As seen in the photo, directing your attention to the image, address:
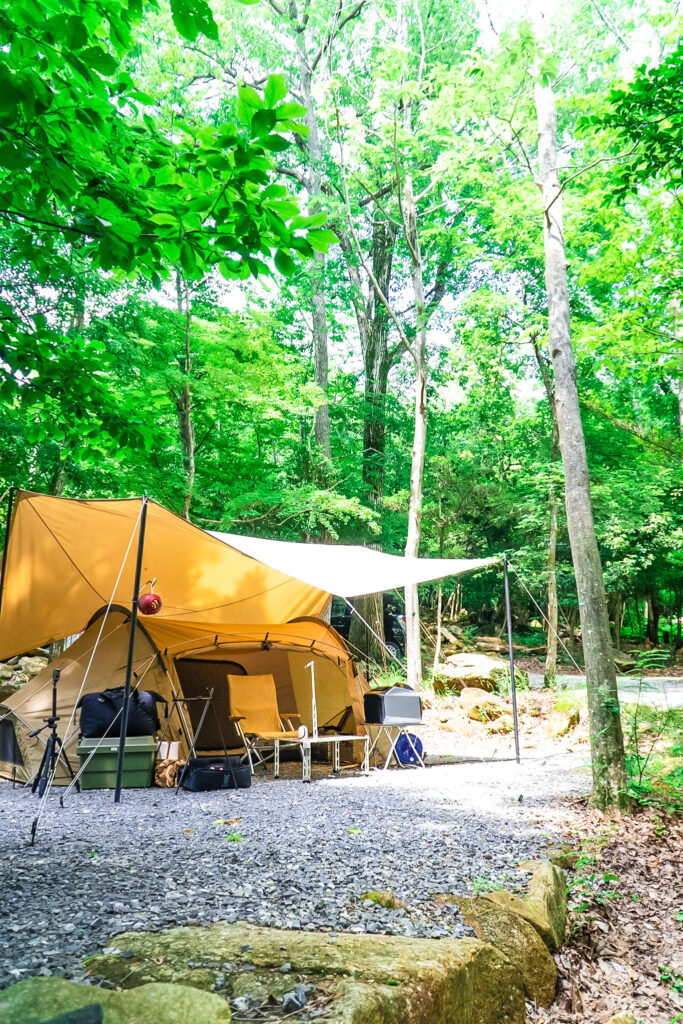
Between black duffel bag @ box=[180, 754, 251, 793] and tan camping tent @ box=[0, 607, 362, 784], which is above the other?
tan camping tent @ box=[0, 607, 362, 784]

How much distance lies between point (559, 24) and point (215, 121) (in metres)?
6.76

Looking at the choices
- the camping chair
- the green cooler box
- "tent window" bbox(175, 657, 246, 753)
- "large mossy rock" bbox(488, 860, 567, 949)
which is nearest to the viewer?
"large mossy rock" bbox(488, 860, 567, 949)

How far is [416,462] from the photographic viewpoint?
31.0ft

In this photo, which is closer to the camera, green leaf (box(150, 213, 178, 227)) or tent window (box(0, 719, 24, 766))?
green leaf (box(150, 213, 178, 227))

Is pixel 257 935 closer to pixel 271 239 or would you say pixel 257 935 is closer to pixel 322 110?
pixel 271 239

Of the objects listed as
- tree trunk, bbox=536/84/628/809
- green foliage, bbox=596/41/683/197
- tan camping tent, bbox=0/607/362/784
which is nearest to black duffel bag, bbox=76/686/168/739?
tan camping tent, bbox=0/607/362/784

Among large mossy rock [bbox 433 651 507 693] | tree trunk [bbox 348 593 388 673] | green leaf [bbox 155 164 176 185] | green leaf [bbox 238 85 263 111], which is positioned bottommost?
large mossy rock [bbox 433 651 507 693]

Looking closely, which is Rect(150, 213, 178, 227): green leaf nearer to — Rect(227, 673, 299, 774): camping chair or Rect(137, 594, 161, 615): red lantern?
Rect(137, 594, 161, 615): red lantern

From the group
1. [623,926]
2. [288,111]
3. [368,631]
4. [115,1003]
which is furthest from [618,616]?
[115,1003]

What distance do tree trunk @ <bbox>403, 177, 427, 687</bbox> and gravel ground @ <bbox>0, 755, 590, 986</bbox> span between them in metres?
3.56

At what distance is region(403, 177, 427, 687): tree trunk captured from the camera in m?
8.66

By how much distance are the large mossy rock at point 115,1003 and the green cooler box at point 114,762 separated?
3795mm

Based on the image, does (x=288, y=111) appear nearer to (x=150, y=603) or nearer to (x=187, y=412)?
(x=150, y=603)

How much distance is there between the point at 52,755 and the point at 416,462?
6192 millimetres
